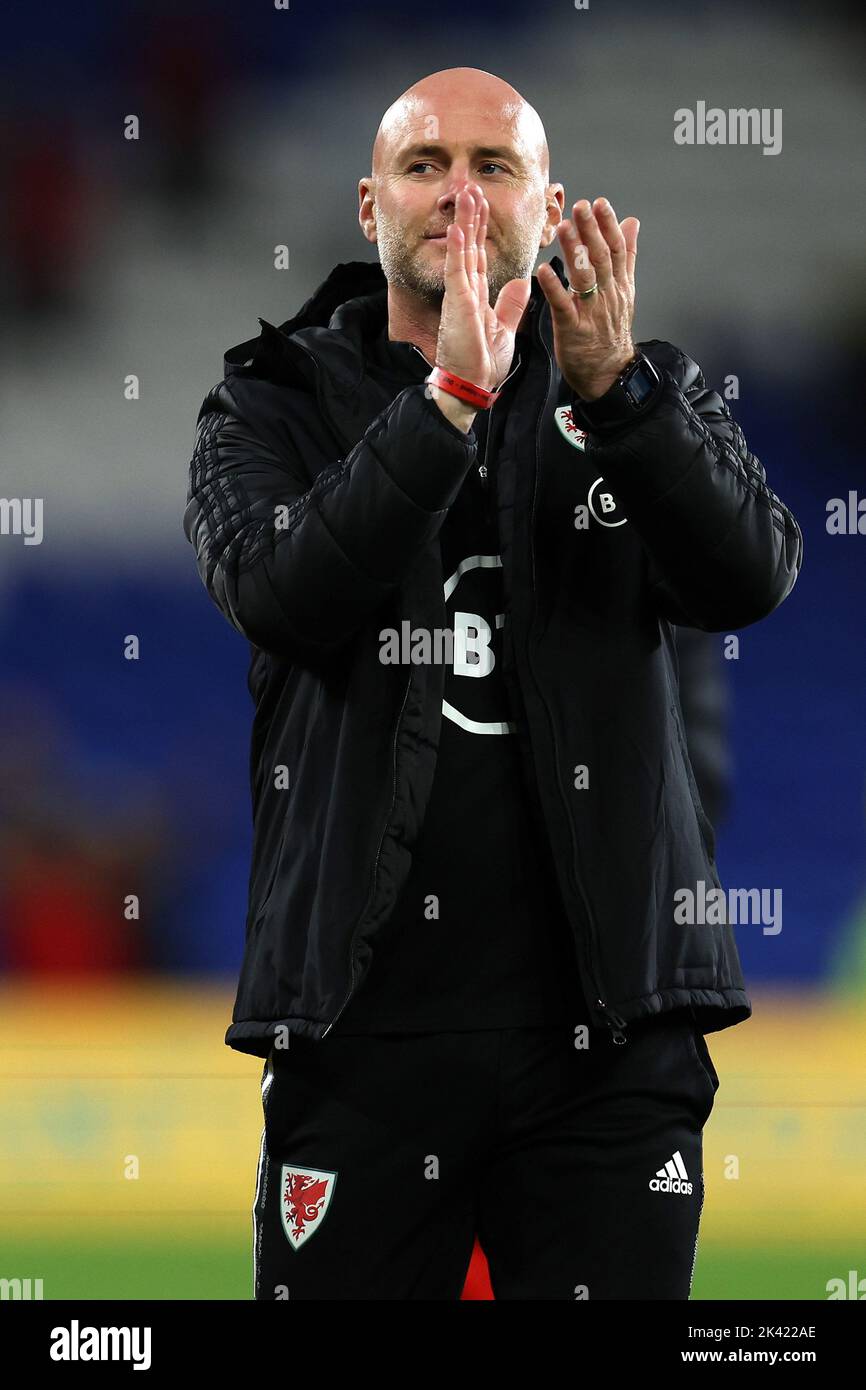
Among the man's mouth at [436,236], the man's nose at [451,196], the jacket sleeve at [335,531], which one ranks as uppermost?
the man's nose at [451,196]

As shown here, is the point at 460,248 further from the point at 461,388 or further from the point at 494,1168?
the point at 494,1168

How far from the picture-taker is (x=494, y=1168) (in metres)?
1.36

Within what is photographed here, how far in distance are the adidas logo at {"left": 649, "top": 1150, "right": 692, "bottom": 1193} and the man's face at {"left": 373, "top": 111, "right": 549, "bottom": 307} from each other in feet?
2.45

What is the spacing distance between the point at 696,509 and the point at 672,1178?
0.52m

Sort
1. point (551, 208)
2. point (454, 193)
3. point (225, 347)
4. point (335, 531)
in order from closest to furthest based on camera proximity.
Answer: point (335, 531)
point (454, 193)
point (551, 208)
point (225, 347)

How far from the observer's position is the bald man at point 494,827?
1.31m

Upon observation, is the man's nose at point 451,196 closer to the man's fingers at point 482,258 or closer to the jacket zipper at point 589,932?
the man's fingers at point 482,258

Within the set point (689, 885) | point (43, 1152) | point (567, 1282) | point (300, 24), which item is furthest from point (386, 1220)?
point (300, 24)

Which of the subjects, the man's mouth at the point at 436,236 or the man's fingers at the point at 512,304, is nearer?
the man's fingers at the point at 512,304

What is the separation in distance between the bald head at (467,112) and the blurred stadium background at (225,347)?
2.17m

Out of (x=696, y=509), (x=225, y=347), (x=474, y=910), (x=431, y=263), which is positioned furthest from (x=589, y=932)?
(x=225, y=347)

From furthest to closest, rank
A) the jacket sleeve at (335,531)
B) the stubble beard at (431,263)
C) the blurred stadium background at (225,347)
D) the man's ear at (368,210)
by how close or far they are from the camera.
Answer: the blurred stadium background at (225,347)
the man's ear at (368,210)
the stubble beard at (431,263)
the jacket sleeve at (335,531)

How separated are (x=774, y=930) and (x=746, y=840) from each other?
218mm

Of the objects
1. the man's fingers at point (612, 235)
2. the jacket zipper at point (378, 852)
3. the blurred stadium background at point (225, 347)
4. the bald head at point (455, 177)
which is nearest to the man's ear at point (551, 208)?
the bald head at point (455, 177)
